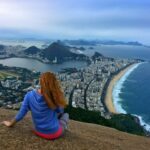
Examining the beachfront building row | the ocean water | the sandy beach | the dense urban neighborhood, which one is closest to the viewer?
the beachfront building row

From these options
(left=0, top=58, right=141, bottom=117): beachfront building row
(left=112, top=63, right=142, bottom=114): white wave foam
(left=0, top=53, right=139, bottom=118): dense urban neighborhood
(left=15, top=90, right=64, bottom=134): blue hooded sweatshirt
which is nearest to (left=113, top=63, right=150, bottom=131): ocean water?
(left=112, top=63, right=142, bottom=114): white wave foam

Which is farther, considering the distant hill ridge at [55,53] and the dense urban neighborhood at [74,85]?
the distant hill ridge at [55,53]

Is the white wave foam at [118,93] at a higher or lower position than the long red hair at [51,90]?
lower

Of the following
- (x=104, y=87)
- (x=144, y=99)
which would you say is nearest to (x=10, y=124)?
(x=144, y=99)

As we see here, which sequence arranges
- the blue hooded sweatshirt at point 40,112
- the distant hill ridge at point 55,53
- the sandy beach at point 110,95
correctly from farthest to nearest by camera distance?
the distant hill ridge at point 55,53 < the sandy beach at point 110,95 < the blue hooded sweatshirt at point 40,112

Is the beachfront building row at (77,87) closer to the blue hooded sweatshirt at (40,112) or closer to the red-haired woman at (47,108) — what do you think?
the red-haired woman at (47,108)

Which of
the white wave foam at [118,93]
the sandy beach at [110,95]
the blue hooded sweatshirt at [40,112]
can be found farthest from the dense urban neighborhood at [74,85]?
the blue hooded sweatshirt at [40,112]

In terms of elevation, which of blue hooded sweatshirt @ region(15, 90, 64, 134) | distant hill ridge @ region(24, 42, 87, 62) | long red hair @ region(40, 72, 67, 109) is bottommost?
distant hill ridge @ region(24, 42, 87, 62)

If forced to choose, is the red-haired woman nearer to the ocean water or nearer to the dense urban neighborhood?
the dense urban neighborhood
